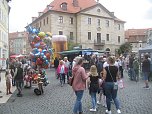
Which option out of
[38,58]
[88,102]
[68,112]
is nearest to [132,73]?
[38,58]

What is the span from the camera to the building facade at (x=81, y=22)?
61719mm

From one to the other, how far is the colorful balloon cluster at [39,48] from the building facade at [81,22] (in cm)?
4614

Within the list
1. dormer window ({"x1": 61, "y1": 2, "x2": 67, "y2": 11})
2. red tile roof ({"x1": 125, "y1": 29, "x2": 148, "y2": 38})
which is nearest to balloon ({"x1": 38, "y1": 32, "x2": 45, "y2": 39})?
dormer window ({"x1": 61, "y1": 2, "x2": 67, "y2": 11})

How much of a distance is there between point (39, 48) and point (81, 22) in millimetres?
49659

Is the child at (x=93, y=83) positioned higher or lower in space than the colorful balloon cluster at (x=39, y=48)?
lower

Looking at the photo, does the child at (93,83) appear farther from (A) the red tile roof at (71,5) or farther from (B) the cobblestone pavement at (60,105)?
(A) the red tile roof at (71,5)

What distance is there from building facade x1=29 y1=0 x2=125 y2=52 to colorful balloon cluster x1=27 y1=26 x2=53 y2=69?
46.1m

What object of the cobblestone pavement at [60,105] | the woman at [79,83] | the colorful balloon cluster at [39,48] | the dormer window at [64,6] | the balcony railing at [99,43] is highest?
the dormer window at [64,6]

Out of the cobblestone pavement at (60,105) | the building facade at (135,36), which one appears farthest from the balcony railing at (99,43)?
the cobblestone pavement at (60,105)

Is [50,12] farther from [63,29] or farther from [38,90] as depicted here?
[38,90]

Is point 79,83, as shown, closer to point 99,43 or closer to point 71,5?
point 99,43

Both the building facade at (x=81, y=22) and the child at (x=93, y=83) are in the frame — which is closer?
the child at (x=93, y=83)

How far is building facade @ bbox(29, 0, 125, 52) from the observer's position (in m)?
61.7

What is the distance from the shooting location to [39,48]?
14062mm
